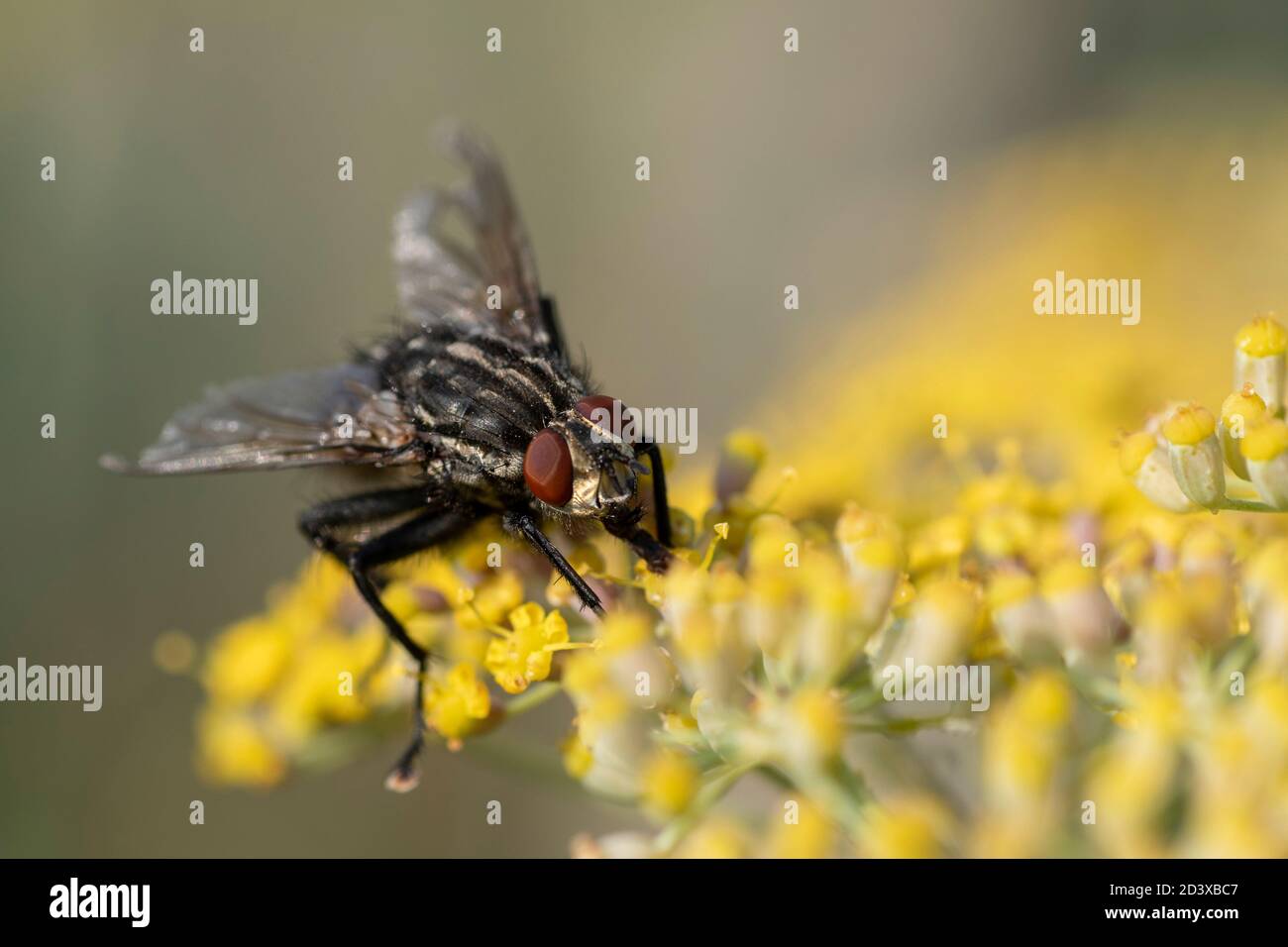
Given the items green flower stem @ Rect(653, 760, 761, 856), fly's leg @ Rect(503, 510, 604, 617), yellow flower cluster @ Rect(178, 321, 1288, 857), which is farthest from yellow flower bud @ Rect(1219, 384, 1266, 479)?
fly's leg @ Rect(503, 510, 604, 617)

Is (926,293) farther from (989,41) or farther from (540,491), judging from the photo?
(540,491)

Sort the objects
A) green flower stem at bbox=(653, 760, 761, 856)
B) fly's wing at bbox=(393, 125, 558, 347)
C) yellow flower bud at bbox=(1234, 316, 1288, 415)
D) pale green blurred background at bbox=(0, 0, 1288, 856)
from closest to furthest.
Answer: green flower stem at bbox=(653, 760, 761, 856) → yellow flower bud at bbox=(1234, 316, 1288, 415) → fly's wing at bbox=(393, 125, 558, 347) → pale green blurred background at bbox=(0, 0, 1288, 856)

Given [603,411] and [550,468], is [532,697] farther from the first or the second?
[603,411]

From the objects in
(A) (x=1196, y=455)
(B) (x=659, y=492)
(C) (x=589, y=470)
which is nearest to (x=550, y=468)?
(C) (x=589, y=470)

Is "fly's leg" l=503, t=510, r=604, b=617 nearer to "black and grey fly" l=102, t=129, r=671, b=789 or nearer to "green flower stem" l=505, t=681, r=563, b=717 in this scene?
"black and grey fly" l=102, t=129, r=671, b=789

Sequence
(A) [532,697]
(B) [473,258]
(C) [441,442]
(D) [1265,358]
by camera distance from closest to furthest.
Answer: (D) [1265,358], (A) [532,697], (C) [441,442], (B) [473,258]

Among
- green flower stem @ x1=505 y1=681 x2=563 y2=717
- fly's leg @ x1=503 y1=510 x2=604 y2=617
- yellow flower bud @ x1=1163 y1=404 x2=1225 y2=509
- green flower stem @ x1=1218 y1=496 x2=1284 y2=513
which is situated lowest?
green flower stem @ x1=505 y1=681 x2=563 y2=717

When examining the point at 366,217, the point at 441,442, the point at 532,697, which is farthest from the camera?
the point at 366,217

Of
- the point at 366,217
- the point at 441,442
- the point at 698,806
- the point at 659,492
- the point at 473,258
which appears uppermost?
the point at 366,217
